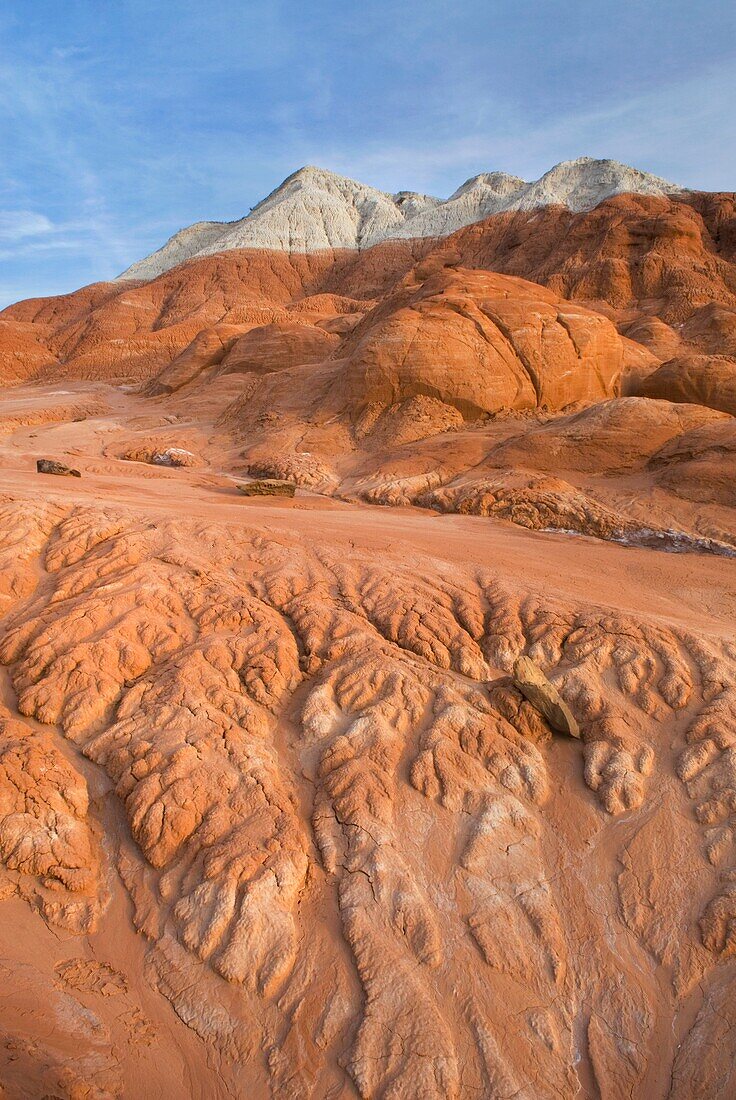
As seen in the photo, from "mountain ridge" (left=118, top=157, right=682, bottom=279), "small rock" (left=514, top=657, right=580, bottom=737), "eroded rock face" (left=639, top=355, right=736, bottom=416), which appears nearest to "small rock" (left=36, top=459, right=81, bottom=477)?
"small rock" (left=514, top=657, right=580, bottom=737)

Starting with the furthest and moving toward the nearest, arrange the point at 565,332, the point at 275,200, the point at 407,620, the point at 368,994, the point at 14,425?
the point at 275,200
the point at 14,425
the point at 565,332
the point at 407,620
the point at 368,994

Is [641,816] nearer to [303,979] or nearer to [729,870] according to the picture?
[729,870]

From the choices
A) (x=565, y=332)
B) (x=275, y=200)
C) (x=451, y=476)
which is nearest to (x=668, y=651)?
(x=451, y=476)

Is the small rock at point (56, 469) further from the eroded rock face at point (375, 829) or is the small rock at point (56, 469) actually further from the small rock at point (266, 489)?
the eroded rock face at point (375, 829)

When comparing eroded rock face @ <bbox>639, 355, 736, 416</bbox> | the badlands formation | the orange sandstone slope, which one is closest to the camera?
the badlands formation

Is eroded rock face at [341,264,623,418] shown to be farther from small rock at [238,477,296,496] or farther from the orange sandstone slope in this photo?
small rock at [238,477,296,496]

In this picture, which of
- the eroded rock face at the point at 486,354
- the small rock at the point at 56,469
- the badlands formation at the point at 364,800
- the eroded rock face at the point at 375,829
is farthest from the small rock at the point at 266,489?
the eroded rock face at the point at 375,829
